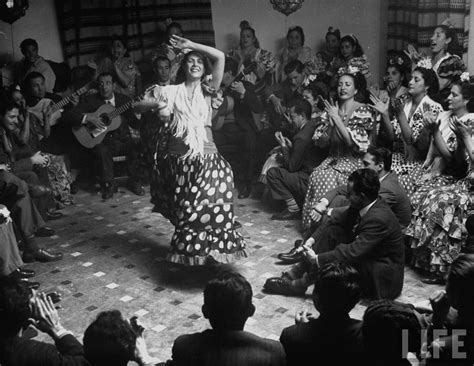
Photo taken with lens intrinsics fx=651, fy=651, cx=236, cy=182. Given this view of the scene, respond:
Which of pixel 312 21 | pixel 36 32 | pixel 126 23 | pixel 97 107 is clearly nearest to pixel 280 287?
pixel 97 107

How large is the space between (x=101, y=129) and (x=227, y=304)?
15.0 feet

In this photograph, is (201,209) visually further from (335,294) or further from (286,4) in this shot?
(286,4)

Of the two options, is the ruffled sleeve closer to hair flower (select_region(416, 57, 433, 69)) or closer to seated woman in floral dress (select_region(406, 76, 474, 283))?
seated woman in floral dress (select_region(406, 76, 474, 283))

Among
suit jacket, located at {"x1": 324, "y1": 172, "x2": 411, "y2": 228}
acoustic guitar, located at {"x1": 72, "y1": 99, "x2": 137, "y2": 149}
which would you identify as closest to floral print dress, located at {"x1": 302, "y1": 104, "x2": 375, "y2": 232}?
suit jacket, located at {"x1": 324, "y1": 172, "x2": 411, "y2": 228}

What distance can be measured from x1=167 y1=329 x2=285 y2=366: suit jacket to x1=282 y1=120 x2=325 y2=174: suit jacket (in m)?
3.46

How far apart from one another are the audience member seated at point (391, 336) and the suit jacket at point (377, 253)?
1714mm

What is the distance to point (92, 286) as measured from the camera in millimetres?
4648

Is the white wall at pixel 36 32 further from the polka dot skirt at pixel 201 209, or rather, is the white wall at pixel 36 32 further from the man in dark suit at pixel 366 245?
the man in dark suit at pixel 366 245

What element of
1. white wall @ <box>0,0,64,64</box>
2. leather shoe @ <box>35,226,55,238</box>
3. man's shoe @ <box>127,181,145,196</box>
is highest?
white wall @ <box>0,0,64,64</box>

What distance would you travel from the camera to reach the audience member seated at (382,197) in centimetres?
466

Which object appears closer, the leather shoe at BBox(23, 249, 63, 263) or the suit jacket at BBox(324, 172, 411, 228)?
the suit jacket at BBox(324, 172, 411, 228)

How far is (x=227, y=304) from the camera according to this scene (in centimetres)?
258

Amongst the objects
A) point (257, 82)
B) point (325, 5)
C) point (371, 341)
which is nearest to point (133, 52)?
point (257, 82)

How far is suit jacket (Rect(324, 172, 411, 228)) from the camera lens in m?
4.65
